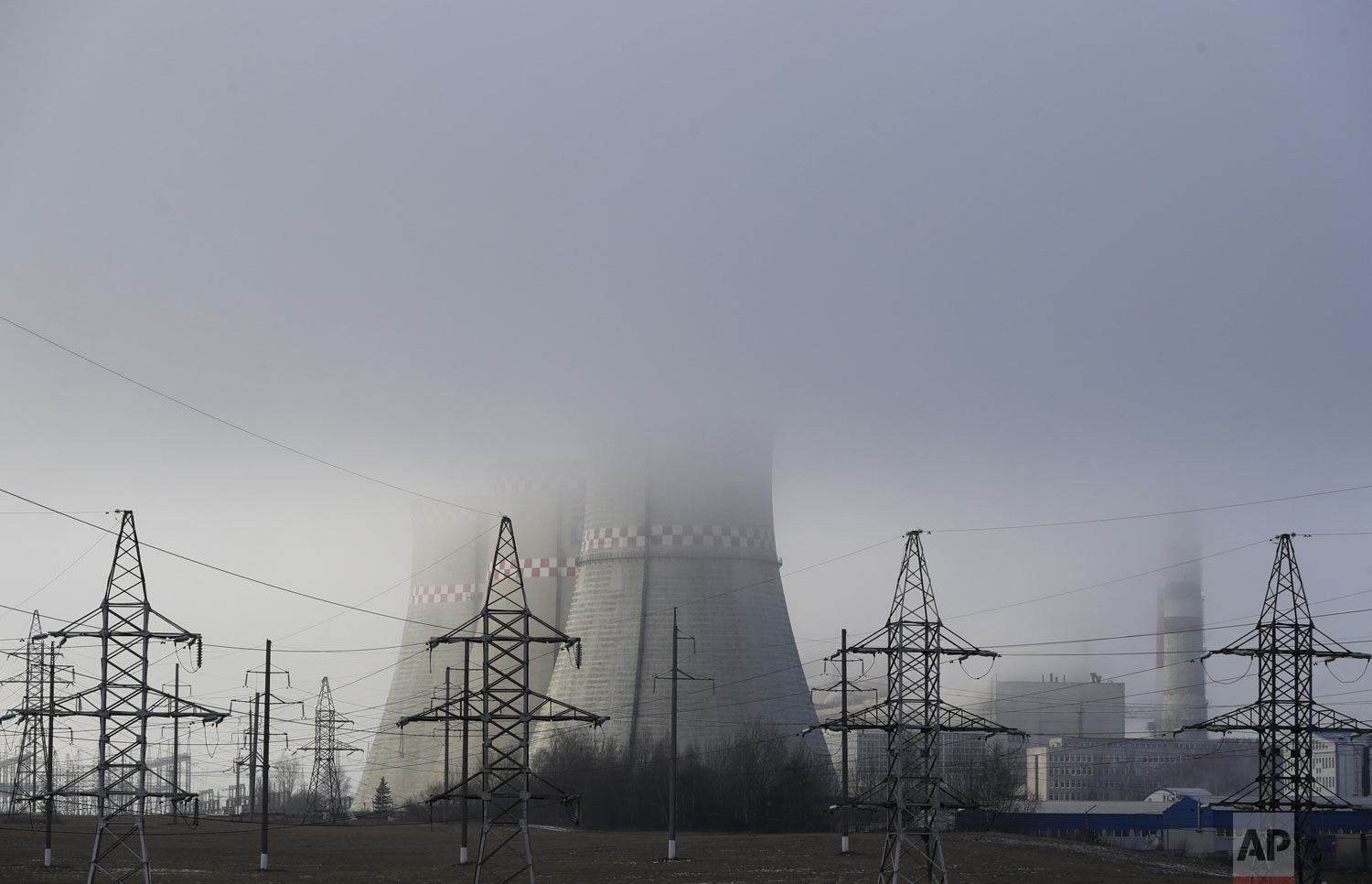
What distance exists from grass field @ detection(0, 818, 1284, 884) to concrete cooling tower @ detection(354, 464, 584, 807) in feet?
26.6

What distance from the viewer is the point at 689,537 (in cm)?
4431

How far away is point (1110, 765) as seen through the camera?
94750 millimetres

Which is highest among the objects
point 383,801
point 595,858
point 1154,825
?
point 595,858

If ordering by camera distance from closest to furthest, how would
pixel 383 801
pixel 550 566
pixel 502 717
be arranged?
pixel 502 717, pixel 550 566, pixel 383 801

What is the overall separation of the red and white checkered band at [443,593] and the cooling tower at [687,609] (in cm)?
810

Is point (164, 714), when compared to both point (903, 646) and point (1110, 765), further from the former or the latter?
point (1110, 765)

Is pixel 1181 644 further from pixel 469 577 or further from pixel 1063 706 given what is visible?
pixel 469 577

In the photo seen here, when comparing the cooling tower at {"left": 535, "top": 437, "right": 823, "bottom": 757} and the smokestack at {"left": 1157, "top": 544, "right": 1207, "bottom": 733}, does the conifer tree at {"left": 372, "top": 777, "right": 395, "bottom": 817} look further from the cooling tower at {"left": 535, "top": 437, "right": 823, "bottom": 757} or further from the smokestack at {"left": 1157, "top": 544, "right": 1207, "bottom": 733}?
the smokestack at {"left": 1157, "top": 544, "right": 1207, "bottom": 733}

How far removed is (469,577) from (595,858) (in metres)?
24.5

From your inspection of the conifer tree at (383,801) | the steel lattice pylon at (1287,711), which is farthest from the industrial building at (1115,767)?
the steel lattice pylon at (1287,711)

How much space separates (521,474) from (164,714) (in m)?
36.5

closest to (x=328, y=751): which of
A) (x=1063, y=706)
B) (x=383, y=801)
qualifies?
(x=383, y=801)

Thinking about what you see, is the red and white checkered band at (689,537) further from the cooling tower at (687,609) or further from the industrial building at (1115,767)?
the industrial building at (1115,767)

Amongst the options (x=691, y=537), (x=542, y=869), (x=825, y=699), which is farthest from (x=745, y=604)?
(x=825, y=699)
